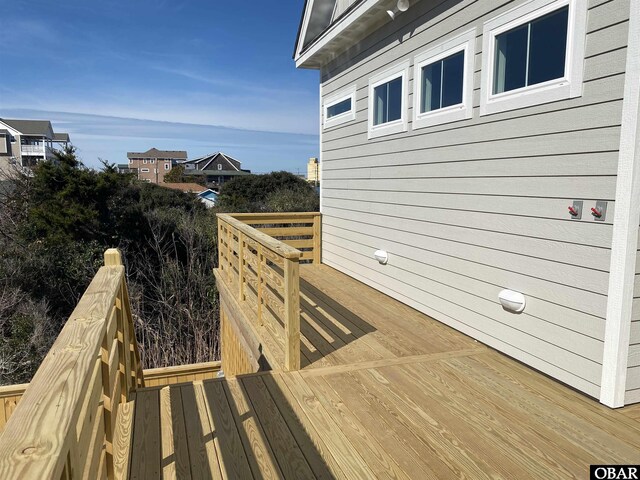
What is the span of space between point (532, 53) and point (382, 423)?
2570 mm

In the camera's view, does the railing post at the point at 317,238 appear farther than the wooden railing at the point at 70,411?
Yes

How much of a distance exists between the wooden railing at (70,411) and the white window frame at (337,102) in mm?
4498

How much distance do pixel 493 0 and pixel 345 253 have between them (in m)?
3.75

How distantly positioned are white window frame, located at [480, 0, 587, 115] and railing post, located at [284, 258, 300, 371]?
1.92 m

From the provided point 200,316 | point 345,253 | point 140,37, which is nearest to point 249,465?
point 345,253

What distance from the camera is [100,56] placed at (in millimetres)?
21328

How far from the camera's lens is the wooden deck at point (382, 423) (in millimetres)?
2043

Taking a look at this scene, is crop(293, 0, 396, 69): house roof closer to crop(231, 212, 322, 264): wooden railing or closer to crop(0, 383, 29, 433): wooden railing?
crop(231, 212, 322, 264): wooden railing

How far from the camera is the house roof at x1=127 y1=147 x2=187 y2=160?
64325mm

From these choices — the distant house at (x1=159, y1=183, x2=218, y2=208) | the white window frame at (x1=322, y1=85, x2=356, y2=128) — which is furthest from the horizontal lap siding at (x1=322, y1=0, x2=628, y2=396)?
the distant house at (x1=159, y1=183, x2=218, y2=208)

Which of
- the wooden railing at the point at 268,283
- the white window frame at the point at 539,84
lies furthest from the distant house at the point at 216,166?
the white window frame at the point at 539,84

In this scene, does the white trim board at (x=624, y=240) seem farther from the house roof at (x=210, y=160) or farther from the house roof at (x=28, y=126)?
the house roof at (x=210, y=160)

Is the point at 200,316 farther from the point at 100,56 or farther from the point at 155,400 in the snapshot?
the point at 100,56

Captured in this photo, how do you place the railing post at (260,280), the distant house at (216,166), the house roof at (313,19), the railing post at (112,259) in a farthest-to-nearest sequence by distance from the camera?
1. the distant house at (216,166)
2. the house roof at (313,19)
3. the railing post at (260,280)
4. the railing post at (112,259)
